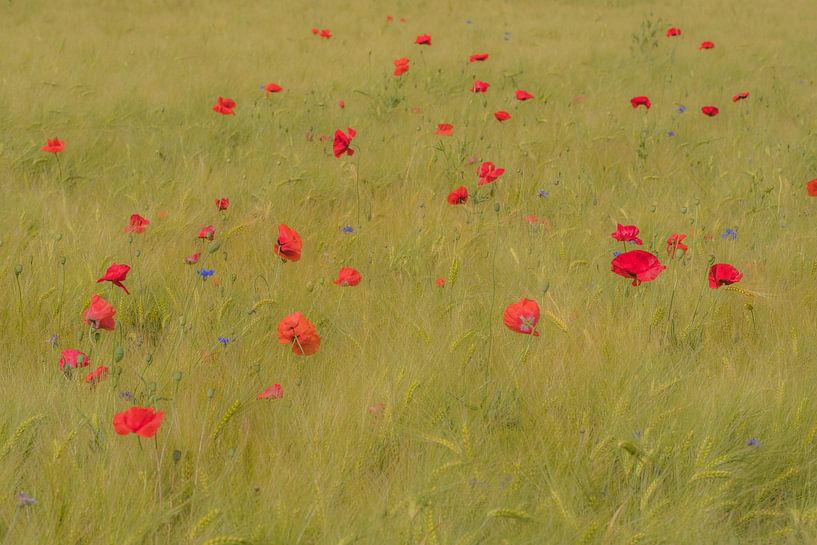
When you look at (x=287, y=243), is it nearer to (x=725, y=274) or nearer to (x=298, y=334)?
(x=298, y=334)

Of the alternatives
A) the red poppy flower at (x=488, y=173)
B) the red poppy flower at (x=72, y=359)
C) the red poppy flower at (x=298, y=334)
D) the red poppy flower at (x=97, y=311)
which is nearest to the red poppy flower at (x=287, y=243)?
the red poppy flower at (x=298, y=334)

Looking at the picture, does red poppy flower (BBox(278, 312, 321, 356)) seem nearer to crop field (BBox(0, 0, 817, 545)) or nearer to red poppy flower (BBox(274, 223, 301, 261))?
crop field (BBox(0, 0, 817, 545))

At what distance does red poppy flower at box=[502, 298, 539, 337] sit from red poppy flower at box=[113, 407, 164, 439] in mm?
716

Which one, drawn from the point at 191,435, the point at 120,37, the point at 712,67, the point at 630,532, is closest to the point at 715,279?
the point at 630,532

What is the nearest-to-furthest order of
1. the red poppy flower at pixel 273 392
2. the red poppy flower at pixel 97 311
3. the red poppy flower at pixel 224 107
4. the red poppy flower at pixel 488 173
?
the red poppy flower at pixel 273 392
the red poppy flower at pixel 97 311
the red poppy flower at pixel 488 173
the red poppy flower at pixel 224 107

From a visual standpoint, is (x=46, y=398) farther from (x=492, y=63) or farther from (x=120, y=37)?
(x=120, y=37)

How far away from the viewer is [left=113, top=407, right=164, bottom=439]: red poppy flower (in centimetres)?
105

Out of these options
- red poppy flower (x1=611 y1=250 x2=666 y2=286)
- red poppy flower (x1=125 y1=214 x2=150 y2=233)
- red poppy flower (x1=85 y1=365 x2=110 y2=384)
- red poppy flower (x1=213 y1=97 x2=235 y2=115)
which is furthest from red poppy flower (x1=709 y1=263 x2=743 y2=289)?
red poppy flower (x1=213 y1=97 x2=235 y2=115)

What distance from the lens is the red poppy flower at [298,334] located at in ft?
5.02

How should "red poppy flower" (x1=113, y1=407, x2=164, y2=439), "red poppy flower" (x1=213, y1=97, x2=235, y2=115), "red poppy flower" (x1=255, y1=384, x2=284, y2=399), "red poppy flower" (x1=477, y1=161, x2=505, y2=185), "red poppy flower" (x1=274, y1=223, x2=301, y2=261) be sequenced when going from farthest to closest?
"red poppy flower" (x1=213, y1=97, x2=235, y2=115)
"red poppy flower" (x1=477, y1=161, x2=505, y2=185)
"red poppy flower" (x1=274, y1=223, x2=301, y2=261)
"red poppy flower" (x1=255, y1=384, x2=284, y2=399)
"red poppy flower" (x1=113, y1=407, x2=164, y2=439)

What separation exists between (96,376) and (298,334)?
1.28 ft

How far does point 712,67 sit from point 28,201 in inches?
186

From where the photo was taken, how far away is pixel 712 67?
544 centimetres

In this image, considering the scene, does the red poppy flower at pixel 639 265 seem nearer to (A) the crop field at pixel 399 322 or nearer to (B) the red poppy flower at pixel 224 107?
(A) the crop field at pixel 399 322
